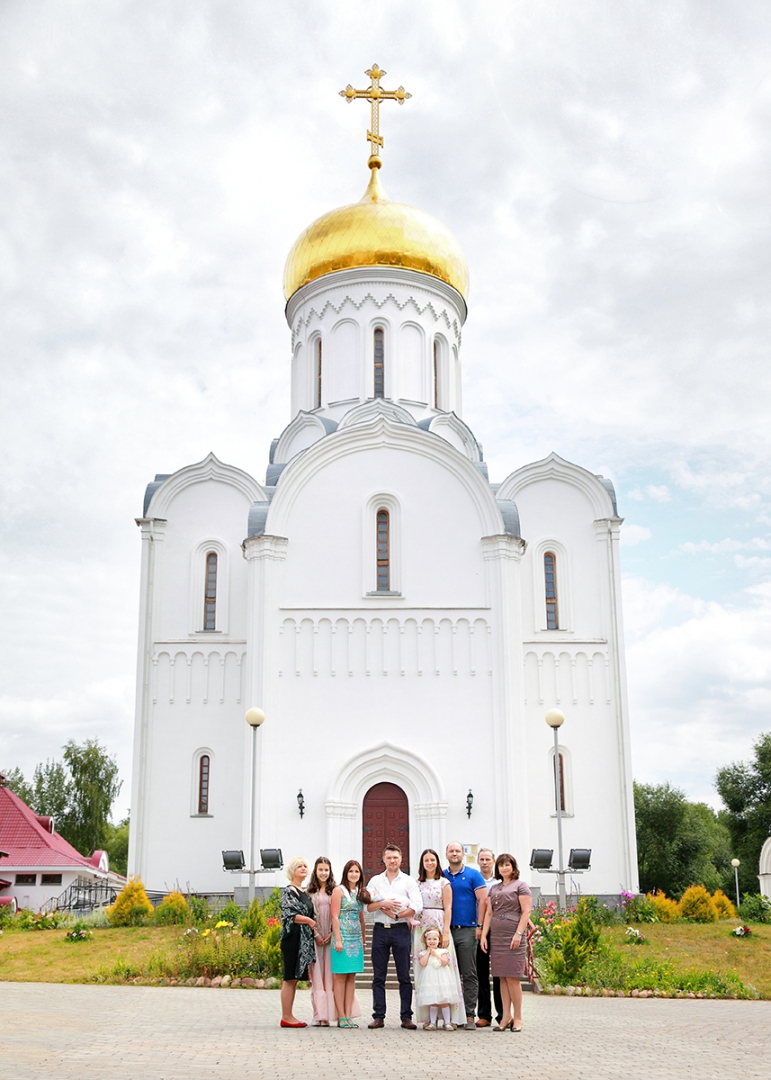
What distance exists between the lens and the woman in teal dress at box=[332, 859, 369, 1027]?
27.3 ft

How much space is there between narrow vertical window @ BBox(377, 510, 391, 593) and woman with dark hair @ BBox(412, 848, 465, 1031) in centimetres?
1188

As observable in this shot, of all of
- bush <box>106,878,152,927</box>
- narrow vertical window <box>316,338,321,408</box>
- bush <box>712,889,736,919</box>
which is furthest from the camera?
narrow vertical window <box>316,338,321,408</box>

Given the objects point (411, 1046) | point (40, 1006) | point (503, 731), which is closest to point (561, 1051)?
point (411, 1046)

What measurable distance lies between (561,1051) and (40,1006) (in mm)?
5169

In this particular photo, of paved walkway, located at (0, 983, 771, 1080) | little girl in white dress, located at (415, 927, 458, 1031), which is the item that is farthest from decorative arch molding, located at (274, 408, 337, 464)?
little girl in white dress, located at (415, 927, 458, 1031)

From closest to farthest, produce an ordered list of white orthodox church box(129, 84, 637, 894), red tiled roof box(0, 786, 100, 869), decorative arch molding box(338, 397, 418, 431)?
white orthodox church box(129, 84, 637, 894) < decorative arch molding box(338, 397, 418, 431) < red tiled roof box(0, 786, 100, 869)

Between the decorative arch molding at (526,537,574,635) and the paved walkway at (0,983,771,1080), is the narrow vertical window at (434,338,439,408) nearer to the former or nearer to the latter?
the decorative arch molding at (526,537,574,635)

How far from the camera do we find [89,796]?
41312mm

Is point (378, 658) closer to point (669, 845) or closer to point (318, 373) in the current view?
point (318, 373)

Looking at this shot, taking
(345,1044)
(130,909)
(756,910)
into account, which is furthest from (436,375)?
(345,1044)

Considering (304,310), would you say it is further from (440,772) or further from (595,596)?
(440,772)

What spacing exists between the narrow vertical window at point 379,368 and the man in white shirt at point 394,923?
57.0 ft

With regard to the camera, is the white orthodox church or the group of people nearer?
the group of people

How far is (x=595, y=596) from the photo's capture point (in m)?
22.0
